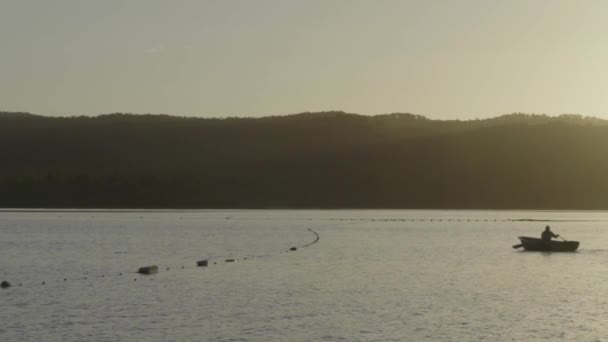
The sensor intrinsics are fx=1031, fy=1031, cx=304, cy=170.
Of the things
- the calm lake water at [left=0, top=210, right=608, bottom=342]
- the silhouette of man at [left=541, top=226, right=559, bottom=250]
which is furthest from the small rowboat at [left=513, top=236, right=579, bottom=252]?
the calm lake water at [left=0, top=210, right=608, bottom=342]

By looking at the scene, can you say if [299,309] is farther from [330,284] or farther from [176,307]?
[330,284]

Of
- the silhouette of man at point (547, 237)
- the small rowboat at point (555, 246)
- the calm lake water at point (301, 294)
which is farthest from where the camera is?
the small rowboat at point (555, 246)

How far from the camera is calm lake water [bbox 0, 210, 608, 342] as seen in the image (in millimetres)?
35656

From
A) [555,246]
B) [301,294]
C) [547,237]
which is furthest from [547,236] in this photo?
[301,294]

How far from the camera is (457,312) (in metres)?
41.2

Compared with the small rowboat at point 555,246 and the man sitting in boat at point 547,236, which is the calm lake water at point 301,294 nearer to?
the small rowboat at point 555,246

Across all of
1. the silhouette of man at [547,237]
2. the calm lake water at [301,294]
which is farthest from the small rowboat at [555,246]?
the calm lake water at [301,294]

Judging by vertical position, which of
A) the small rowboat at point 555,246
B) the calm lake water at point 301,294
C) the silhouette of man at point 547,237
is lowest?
the calm lake water at point 301,294

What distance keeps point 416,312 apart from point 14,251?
4555cm

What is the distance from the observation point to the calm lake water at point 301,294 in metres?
35.7

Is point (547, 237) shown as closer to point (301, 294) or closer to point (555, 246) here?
point (555, 246)

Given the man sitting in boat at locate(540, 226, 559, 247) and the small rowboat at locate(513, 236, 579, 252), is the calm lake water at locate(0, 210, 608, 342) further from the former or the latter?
the man sitting in boat at locate(540, 226, 559, 247)

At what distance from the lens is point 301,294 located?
154 ft

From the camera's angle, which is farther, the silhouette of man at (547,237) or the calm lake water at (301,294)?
the silhouette of man at (547,237)
